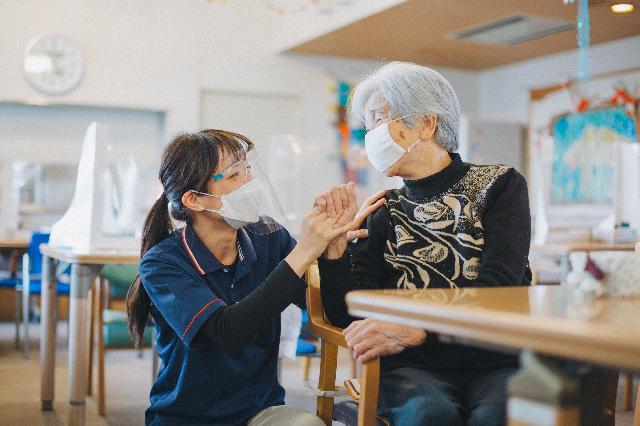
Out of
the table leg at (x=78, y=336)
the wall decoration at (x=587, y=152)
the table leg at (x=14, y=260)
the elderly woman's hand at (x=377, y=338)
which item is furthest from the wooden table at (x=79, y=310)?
the wall decoration at (x=587, y=152)

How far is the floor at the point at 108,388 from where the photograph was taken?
10.7 ft

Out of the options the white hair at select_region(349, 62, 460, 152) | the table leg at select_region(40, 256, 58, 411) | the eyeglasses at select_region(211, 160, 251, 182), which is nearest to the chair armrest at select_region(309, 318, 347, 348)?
the eyeglasses at select_region(211, 160, 251, 182)

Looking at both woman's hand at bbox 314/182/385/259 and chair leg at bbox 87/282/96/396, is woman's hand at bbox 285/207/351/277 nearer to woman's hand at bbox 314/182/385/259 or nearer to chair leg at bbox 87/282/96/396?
woman's hand at bbox 314/182/385/259

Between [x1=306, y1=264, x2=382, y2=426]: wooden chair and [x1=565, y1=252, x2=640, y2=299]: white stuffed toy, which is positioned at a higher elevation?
[x1=565, y1=252, x2=640, y2=299]: white stuffed toy

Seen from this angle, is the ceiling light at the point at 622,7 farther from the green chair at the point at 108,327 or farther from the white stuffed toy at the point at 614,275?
the white stuffed toy at the point at 614,275

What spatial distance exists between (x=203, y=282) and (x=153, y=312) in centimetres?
19

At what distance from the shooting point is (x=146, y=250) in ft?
5.89

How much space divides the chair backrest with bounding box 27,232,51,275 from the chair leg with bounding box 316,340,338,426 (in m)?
3.24

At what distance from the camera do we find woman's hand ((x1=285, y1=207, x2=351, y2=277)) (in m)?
1.56

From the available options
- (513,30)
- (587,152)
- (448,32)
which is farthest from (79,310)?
(587,152)

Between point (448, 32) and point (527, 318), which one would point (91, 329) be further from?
point (448, 32)

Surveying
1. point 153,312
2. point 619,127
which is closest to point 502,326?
point 153,312

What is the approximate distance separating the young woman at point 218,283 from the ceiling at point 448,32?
3199 mm

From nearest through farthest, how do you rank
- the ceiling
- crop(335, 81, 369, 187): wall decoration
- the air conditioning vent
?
the ceiling
the air conditioning vent
crop(335, 81, 369, 187): wall decoration
